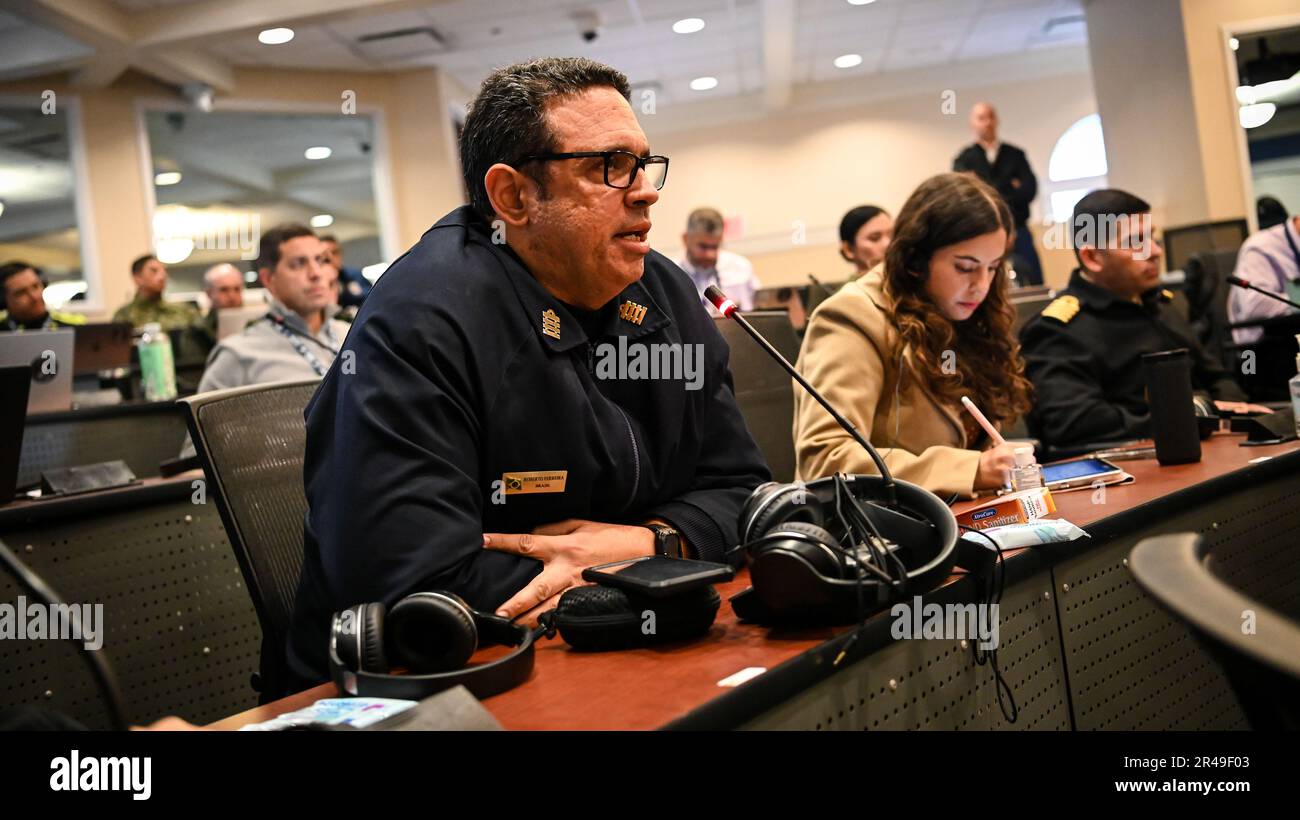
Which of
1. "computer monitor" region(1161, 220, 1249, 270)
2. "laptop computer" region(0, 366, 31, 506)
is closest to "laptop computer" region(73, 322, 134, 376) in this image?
"laptop computer" region(0, 366, 31, 506)

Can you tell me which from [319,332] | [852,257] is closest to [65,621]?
[319,332]

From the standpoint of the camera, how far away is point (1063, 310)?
281 centimetres

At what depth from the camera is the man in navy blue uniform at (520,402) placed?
1.17m

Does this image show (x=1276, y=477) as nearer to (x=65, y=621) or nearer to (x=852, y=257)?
(x=65, y=621)

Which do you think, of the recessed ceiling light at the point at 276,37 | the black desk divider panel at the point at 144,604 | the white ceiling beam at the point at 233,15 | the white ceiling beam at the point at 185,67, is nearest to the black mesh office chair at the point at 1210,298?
the black desk divider panel at the point at 144,604

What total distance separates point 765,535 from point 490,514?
Answer: 1.48 feet

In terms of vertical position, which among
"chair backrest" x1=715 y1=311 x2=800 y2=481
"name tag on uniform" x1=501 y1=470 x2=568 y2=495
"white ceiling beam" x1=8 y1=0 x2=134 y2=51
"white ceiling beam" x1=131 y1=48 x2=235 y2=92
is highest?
"white ceiling beam" x1=131 y1=48 x2=235 y2=92

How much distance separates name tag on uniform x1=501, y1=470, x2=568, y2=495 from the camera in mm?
1313

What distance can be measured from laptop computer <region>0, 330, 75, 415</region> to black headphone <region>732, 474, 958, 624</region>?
293cm

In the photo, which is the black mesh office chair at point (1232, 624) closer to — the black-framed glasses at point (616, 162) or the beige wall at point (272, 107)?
the black-framed glasses at point (616, 162)

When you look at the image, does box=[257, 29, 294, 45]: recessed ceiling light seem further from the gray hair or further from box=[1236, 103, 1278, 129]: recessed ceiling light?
box=[1236, 103, 1278, 129]: recessed ceiling light

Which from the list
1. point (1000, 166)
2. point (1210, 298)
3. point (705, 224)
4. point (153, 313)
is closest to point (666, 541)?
point (1210, 298)

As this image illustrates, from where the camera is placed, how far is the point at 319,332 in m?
3.86
